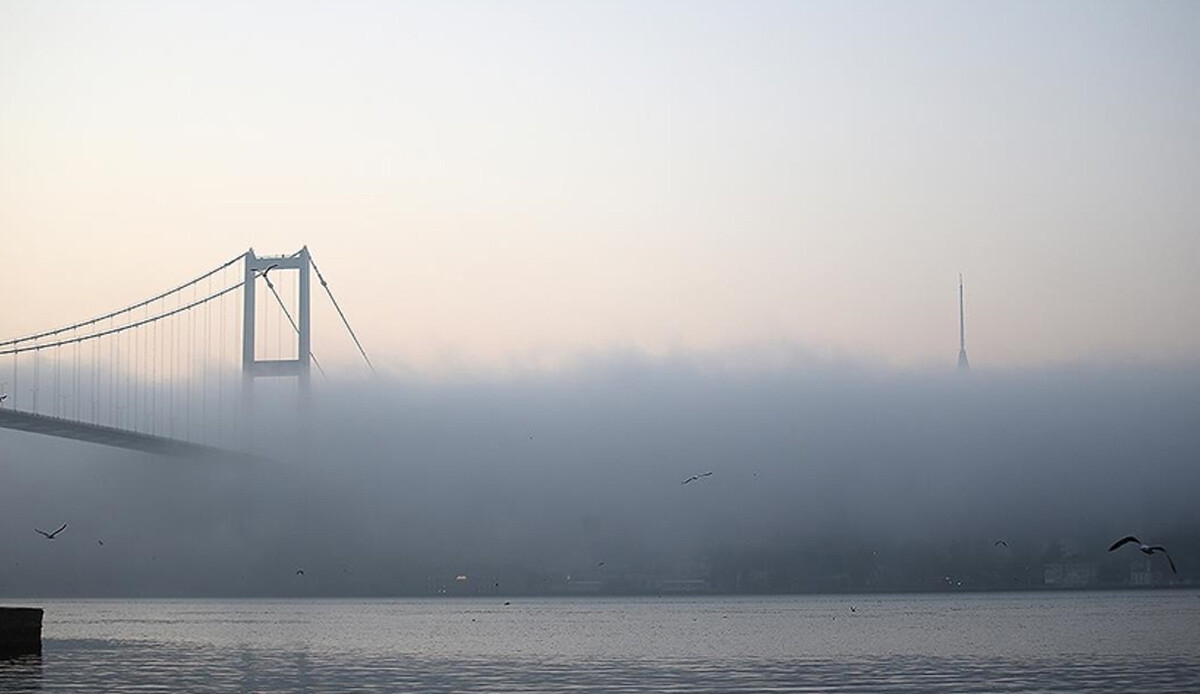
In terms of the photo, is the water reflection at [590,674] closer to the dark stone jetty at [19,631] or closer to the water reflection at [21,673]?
the water reflection at [21,673]

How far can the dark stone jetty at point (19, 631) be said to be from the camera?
52.1 m

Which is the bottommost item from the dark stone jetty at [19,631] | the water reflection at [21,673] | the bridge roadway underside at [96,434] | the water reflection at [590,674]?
the water reflection at [590,674]

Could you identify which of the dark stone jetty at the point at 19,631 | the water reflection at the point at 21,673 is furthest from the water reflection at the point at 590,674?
the dark stone jetty at the point at 19,631

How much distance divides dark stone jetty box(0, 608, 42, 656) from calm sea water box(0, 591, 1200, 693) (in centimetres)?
87

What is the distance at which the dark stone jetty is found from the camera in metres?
52.1

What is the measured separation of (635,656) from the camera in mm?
53344

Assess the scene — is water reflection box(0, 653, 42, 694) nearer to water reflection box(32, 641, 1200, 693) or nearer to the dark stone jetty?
water reflection box(32, 641, 1200, 693)

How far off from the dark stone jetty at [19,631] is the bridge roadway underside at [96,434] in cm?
1358

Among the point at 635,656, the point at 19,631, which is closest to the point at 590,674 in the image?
the point at 635,656

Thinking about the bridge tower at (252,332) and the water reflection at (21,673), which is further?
the bridge tower at (252,332)

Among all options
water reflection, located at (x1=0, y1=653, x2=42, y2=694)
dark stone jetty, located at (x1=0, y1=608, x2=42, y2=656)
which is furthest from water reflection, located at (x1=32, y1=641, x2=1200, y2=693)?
dark stone jetty, located at (x1=0, y1=608, x2=42, y2=656)

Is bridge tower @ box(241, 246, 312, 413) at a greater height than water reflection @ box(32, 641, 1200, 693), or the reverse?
bridge tower @ box(241, 246, 312, 413)

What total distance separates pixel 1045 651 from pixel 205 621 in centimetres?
5823

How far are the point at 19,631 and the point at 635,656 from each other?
752 inches
